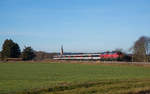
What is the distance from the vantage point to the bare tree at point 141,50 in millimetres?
89581

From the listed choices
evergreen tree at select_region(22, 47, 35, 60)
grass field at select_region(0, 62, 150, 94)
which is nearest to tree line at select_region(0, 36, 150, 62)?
evergreen tree at select_region(22, 47, 35, 60)

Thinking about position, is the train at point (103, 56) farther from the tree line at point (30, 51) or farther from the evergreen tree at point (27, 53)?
the evergreen tree at point (27, 53)

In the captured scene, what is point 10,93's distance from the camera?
13.2 meters

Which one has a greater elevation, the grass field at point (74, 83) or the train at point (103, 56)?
the train at point (103, 56)

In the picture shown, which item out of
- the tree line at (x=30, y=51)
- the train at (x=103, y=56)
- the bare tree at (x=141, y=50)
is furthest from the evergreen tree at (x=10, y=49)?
the bare tree at (x=141, y=50)

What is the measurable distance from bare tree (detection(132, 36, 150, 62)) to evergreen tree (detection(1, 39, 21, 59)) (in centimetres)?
5813

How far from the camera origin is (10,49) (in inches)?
4483

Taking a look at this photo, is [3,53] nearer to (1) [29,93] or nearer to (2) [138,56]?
(2) [138,56]

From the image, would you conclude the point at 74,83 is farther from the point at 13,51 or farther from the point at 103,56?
the point at 13,51

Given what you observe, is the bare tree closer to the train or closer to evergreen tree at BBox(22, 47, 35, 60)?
the train

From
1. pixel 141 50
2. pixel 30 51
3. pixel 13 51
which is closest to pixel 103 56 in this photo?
pixel 141 50

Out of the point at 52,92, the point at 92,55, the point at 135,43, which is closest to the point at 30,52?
the point at 92,55

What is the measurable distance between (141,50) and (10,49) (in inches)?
2446

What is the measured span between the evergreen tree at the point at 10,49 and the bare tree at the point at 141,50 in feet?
191
